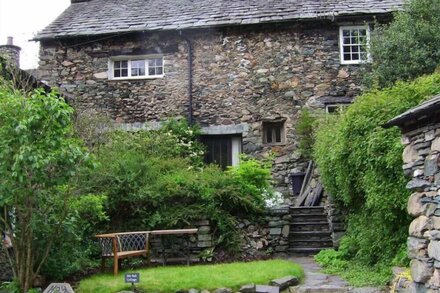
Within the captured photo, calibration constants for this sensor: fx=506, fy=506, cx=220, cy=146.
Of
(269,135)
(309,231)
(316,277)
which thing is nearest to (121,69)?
(269,135)

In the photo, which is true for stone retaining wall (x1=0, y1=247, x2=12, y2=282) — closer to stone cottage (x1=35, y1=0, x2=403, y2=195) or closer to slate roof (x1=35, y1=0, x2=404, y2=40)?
stone cottage (x1=35, y1=0, x2=403, y2=195)

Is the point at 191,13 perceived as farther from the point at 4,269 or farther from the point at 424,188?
the point at 424,188

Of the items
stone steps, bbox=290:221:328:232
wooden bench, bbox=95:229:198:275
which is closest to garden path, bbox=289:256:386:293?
stone steps, bbox=290:221:328:232

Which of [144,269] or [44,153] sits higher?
[44,153]

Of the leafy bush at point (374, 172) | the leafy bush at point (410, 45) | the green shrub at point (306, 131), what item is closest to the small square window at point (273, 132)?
the green shrub at point (306, 131)

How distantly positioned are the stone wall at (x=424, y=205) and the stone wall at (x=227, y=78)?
8332 mm

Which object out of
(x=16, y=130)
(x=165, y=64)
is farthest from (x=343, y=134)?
(x=165, y=64)

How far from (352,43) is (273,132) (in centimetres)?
349

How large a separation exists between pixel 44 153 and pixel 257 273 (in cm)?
375

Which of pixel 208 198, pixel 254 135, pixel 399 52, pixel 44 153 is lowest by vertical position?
pixel 208 198

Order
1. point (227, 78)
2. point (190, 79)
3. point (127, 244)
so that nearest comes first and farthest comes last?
point (127, 244), point (227, 78), point (190, 79)

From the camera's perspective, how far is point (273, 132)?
1492 cm

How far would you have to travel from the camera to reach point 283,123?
580 inches

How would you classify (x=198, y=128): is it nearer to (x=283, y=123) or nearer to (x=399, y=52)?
(x=283, y=123)
